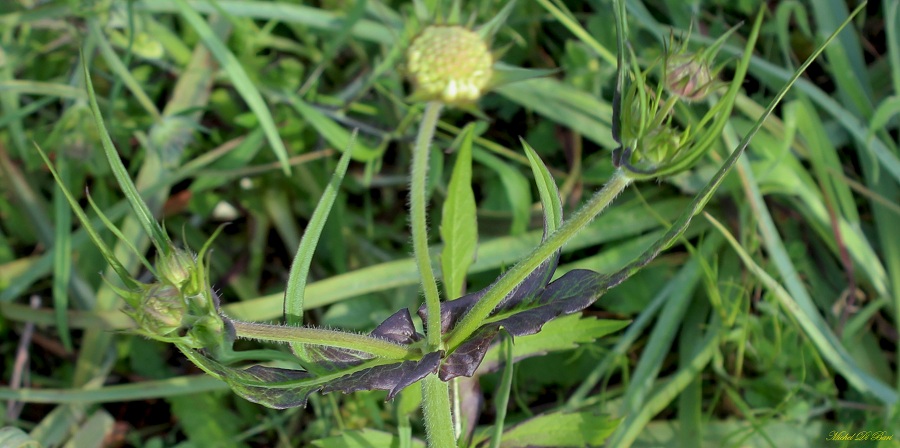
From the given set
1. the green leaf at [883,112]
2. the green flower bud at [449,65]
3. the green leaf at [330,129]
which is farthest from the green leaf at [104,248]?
the green leaf at [883,112]

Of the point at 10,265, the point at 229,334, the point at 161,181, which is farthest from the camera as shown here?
the point at 10,265

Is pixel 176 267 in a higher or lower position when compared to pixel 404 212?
lower

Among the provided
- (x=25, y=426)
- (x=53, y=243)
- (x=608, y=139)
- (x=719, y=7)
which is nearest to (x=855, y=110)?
(x=719, y=7)

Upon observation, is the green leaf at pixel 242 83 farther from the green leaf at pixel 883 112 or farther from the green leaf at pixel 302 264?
the green leaf at pixel 883 112

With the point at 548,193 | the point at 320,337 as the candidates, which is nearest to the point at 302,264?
the point at 320,337

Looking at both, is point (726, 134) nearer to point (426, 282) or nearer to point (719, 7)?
point (719, 7)

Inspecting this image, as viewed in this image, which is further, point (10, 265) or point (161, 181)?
point (10, 265)

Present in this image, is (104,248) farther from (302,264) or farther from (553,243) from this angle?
(553,243)

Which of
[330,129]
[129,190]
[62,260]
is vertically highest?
[330,129]

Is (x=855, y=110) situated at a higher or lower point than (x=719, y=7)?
lower
